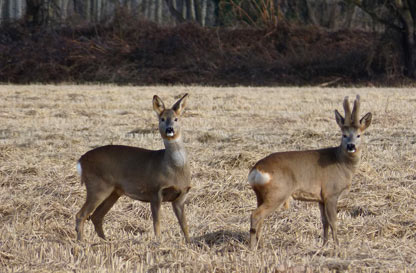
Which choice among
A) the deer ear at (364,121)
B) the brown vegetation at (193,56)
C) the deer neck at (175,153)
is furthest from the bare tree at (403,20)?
the deer neck at (175,153)

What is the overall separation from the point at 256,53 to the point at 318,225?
20694mm

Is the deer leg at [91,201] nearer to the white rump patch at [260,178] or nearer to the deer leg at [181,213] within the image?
the deer leg at [181,213]

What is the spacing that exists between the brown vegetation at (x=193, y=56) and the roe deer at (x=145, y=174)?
17735mm

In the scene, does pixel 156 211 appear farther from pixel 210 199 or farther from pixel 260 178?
pixel 210 199

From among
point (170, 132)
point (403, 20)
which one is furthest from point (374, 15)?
point (170, 132)

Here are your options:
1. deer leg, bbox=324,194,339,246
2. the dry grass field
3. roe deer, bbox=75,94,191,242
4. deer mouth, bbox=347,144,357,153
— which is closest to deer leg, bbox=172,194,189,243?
roe deer, bbox=75,94,191,242

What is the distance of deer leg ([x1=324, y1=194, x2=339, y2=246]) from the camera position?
6.23 m

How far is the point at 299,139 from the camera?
11.2 m

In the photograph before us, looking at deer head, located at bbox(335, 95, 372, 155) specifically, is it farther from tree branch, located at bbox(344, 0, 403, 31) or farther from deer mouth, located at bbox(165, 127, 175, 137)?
tree branch, located at bbox(344, 0, 403, 31)

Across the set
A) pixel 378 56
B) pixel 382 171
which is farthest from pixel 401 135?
pixel 378 56

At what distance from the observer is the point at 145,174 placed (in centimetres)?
648

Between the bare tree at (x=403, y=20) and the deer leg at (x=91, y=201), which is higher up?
the bare tree at (x=403, y=20)

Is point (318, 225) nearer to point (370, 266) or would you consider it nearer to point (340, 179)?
point (340, 179)

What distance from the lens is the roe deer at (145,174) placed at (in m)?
6.41
